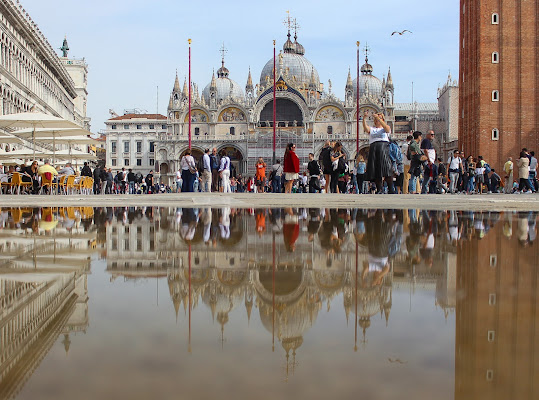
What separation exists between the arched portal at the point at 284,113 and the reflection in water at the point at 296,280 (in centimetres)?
5972

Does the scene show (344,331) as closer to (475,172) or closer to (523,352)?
(523,352)

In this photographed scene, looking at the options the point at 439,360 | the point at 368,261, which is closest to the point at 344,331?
the point at 439,360

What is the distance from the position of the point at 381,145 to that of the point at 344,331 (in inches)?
367

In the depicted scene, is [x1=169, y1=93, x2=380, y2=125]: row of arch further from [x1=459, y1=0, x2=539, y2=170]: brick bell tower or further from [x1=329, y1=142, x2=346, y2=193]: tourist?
[x1=329, y1=142, x2=346, y2=193]: tourist

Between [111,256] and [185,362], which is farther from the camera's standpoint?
[111,256]

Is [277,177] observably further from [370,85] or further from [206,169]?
[370,85]

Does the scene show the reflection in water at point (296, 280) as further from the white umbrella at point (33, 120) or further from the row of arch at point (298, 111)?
the row of arch at point (298, 111)

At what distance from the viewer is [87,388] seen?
1372 mm

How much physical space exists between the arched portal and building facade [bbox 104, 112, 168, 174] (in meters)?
20.1

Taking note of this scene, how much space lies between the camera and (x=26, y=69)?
41.4 m

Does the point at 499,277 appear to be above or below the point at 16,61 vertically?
below

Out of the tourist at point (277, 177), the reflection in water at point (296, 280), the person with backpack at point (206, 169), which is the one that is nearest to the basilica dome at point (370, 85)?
the tourist at point (277, 177)

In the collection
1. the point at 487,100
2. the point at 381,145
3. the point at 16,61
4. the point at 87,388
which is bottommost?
the point at 87,388

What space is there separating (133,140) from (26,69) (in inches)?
1531
